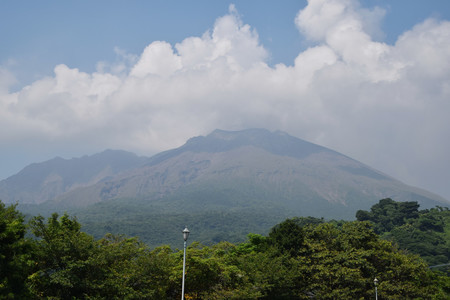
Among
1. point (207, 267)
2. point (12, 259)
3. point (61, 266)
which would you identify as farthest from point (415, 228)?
point (12, 259)

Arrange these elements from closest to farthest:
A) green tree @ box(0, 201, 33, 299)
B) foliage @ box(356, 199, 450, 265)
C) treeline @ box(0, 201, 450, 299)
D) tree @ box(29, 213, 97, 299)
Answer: green tree @ box(0, 201, 33, 299)
treeline @ box(0, 201, 450, 299)
tree @ box(29, 213, 97, 299)
foliage @ box(356, 199, 450, 265)

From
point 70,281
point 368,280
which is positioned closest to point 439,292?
point 368,280

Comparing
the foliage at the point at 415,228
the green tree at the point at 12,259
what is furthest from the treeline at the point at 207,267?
the foliage at the point at 415,228

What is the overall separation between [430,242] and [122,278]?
78.9m

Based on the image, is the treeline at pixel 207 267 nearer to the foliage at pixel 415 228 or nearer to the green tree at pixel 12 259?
the green tree at pixel 12 259

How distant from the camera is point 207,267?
83.5ft

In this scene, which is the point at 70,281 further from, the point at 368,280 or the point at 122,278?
the point at 368,280

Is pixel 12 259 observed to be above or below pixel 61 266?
above

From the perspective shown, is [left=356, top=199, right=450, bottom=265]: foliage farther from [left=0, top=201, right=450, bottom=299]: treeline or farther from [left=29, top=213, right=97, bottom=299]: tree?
[left=29, top=213, right=97, bottom=299]: tree

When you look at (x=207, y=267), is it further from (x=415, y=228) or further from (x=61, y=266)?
(x=415, y=228)

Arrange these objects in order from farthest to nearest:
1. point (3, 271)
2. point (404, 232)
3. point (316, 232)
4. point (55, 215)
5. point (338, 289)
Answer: point (404, 232) → point (316, 232) → point (338, 289) → point (55, 215) → point (3, 271)

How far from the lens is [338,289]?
28.7m

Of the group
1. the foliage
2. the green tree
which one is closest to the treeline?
the green tree

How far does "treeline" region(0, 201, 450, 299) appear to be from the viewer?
1969 centimetres
